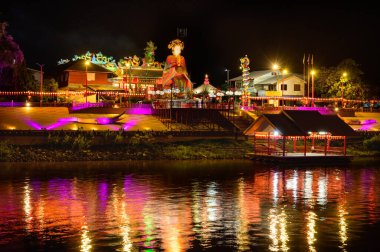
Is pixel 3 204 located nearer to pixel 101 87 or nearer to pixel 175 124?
pixel 175 124

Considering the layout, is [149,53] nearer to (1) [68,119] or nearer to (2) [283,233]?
(1) [68,119]

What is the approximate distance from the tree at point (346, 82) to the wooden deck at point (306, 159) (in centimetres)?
4523

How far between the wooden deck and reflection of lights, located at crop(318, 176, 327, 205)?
24.2ft

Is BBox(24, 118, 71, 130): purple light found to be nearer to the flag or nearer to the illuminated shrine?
the illuminated shrine

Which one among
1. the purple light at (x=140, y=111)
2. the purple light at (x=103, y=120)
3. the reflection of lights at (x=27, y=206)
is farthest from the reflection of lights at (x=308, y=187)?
the purple light at (x=140, y=111)

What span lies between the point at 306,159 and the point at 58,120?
23955 millimetres

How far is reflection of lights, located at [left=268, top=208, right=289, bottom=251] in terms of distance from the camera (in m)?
20.7

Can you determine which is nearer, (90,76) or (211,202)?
(211,202)

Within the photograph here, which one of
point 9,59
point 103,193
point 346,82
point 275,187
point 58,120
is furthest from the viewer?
point 346,82

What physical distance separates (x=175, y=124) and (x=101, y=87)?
30.7 meters

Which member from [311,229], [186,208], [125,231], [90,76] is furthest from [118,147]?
[90,76]

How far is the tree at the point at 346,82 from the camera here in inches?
3748

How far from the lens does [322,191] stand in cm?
3409

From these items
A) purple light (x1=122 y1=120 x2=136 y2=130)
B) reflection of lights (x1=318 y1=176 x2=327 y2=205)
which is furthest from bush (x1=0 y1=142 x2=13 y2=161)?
reflection of lights (x1=318 y1=176 x2=327 y2=205)
